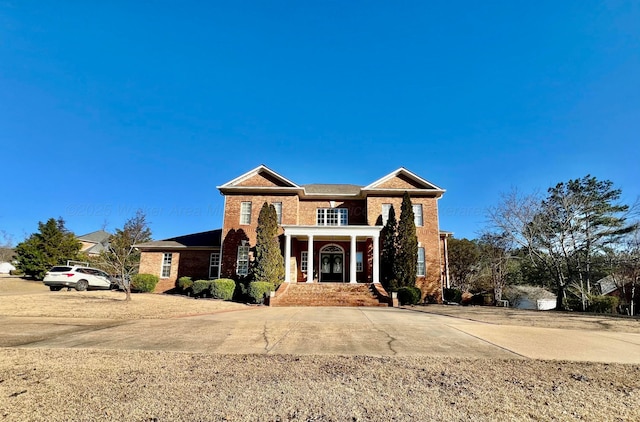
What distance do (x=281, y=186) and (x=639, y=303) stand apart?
2766 centimetres

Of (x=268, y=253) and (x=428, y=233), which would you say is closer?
(x=268, y=253)

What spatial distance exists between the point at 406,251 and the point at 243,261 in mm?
11055

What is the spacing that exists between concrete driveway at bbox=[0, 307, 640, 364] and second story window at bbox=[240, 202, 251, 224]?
47.5 ft

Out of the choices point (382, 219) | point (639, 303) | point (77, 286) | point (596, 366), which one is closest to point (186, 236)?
point (77, 286)

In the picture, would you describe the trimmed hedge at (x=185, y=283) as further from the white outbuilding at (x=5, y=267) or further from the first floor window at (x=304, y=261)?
the white outbuilding at (x=5, y=267)

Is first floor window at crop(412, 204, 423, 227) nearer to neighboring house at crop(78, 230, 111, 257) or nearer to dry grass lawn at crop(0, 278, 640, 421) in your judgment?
dry grass lawn at crop(0, 278, 640, 421)

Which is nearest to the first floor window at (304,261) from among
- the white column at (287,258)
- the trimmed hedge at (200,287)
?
the white column at (287,258)

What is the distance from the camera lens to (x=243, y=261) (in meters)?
23.1

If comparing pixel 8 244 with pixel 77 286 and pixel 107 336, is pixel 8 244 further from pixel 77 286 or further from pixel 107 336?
pixel 107 336

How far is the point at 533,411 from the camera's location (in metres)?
3.44

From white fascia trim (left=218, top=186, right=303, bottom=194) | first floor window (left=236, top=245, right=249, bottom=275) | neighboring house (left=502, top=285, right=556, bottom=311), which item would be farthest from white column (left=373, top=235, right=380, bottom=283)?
neighboring house (left=502, top=285, right=556, bottom=311)

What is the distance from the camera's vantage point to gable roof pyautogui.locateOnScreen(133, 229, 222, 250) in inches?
965

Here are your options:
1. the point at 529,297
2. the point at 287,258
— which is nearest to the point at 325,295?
the point at 287,258

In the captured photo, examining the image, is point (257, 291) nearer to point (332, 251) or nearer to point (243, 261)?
point (243, 261)
